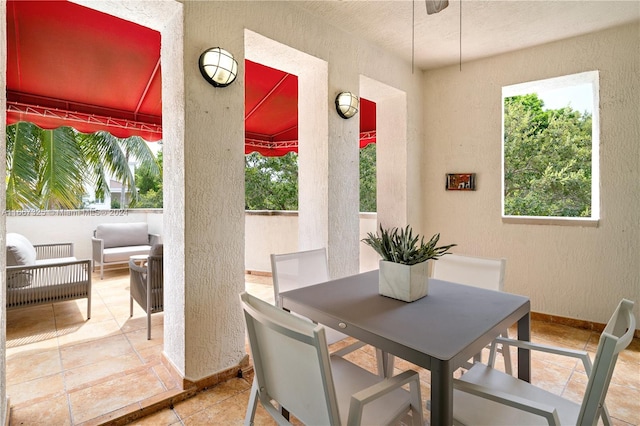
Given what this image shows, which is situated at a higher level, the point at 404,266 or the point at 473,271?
the point at 404,266

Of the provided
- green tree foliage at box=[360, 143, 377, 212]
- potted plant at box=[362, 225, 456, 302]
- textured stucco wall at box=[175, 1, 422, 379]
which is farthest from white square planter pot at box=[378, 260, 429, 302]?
green tree foliage at box=[360, 143, 377, 212]

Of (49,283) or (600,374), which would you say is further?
(49,283)

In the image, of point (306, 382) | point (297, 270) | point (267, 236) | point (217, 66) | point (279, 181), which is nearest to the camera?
point (306, 382)

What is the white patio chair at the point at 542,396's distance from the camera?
1.02m

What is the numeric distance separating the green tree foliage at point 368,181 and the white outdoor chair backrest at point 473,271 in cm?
832

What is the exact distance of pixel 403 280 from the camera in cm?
172

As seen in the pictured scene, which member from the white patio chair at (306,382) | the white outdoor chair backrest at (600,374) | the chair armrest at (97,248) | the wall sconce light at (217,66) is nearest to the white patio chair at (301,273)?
the white patio chair at (306,382)

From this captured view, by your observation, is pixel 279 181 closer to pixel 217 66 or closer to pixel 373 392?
pixel 217 66

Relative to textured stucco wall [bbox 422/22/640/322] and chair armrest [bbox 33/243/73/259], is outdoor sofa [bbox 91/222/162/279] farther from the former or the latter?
textured stucco wall [bbox 422/22/640/322]

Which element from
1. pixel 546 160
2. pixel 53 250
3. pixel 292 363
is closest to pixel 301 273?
pixel 292 363

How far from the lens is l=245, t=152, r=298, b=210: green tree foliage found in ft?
36.8

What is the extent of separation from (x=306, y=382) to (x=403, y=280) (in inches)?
31.3

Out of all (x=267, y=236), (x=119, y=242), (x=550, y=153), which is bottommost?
(x=119, y=242)

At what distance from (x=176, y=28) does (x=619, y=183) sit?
13.3ft
